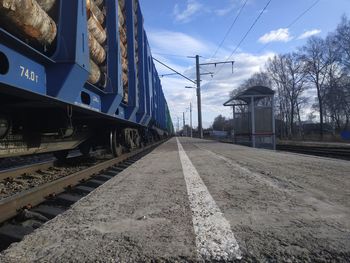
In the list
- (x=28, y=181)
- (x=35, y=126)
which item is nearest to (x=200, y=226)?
(x=28, y=181)

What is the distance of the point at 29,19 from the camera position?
4.69 meters

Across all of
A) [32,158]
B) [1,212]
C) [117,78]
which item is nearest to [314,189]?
[1,212]

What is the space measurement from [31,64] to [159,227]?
2598mm

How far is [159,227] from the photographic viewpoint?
373 cm

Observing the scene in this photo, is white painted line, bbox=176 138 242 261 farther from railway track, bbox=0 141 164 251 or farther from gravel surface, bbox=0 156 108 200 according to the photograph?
gravel surface, bbox=0 156 108 200

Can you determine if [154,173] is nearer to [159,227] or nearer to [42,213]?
[42,213]

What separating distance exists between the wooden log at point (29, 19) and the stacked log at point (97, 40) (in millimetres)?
2254

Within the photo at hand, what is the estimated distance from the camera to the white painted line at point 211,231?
9.73 feet

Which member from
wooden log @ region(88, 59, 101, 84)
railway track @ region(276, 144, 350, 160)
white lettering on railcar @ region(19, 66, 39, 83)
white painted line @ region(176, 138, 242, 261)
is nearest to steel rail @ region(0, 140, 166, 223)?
white lettering on railcar @ region(19, 66, 39, 83)

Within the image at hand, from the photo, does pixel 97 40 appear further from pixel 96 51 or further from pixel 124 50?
pixel 124 50

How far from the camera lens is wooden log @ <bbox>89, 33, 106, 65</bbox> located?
25.6 feet

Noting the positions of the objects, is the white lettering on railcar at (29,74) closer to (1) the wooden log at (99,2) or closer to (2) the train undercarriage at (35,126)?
(2) the train undercarriage at (35,126)

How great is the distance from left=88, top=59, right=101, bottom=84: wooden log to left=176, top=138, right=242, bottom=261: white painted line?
348 centimetres

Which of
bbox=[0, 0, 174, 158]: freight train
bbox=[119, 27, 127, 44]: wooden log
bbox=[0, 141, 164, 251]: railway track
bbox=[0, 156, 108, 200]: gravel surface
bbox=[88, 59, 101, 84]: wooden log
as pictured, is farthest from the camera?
bbox=[119, 27, 127, 44]: wooden log
